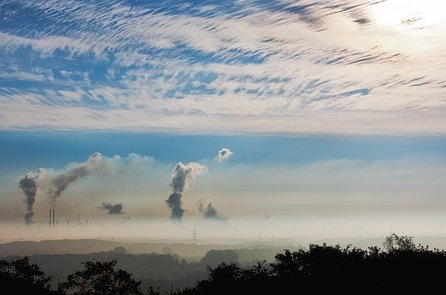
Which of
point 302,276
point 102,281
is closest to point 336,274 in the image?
point 302,276

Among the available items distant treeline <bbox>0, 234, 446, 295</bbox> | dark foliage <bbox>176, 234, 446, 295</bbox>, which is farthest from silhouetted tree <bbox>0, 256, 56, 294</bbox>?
dark foliage <bbox>176, 234, 446, 295</bbox>

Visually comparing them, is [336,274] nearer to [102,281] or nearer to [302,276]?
[302,276]

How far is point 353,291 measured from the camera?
84125mm

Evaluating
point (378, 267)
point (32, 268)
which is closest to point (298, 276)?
point (378, 267)

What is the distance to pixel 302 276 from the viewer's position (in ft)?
323

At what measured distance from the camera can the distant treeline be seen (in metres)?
85.9

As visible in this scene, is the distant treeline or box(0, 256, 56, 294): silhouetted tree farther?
box(0, 256, 56, 294): silhouetted tree

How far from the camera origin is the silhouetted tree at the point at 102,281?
11356 centimetres

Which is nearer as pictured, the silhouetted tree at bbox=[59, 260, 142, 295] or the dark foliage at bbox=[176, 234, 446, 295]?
the dark foliage at bbox=[176, 234, 446, 295]

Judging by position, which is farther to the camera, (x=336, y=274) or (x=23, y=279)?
(x=23, y=279)

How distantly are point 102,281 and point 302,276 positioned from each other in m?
41.5

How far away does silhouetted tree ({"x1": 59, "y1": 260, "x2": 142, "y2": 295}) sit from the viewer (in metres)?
114

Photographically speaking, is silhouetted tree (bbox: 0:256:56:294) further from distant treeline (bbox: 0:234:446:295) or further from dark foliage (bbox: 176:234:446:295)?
dark foliage (bbox: 176:234:446:295)

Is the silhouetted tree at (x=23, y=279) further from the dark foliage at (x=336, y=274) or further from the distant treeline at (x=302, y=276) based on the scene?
the dark foliage at (x=336, y=274)
